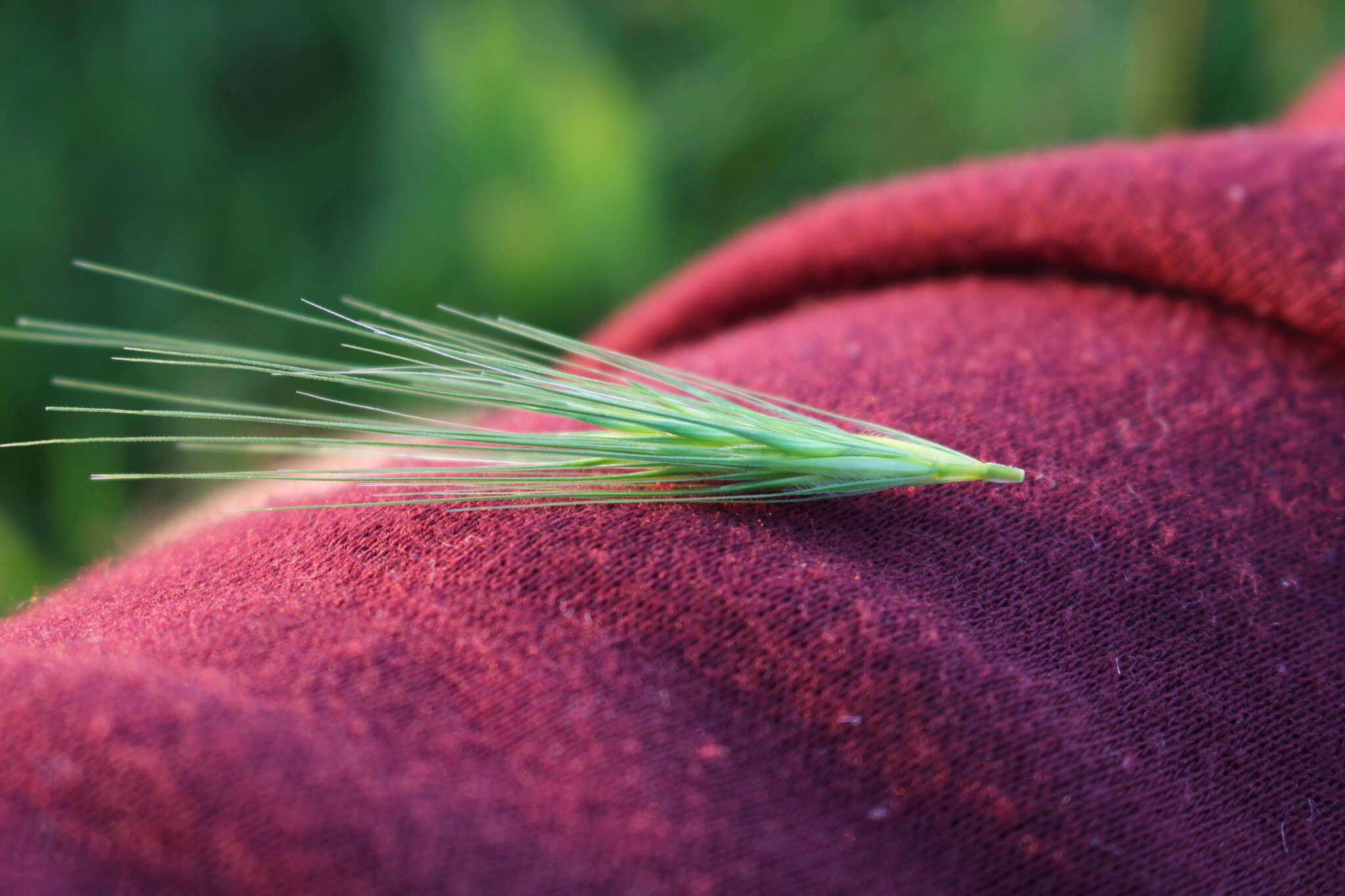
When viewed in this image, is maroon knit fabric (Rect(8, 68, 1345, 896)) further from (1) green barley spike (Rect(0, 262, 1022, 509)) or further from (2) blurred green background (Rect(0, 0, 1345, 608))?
(2) blurred green background (Rect(0, 0, 1345, 608))

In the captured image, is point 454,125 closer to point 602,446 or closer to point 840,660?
point 602,446

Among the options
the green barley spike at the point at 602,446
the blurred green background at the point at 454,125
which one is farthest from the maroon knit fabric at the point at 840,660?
the blurred green background at the point at 454,125

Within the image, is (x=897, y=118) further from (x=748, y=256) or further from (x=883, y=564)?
(x=883, y=564)

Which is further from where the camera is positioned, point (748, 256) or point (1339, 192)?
point (748, 256)

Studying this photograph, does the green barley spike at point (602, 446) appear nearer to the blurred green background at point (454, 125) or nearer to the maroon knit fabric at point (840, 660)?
the maroon knit fabric at point (840, 660)

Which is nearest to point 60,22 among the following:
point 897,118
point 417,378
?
point 897,118

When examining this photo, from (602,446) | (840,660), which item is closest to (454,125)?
(602,446)
